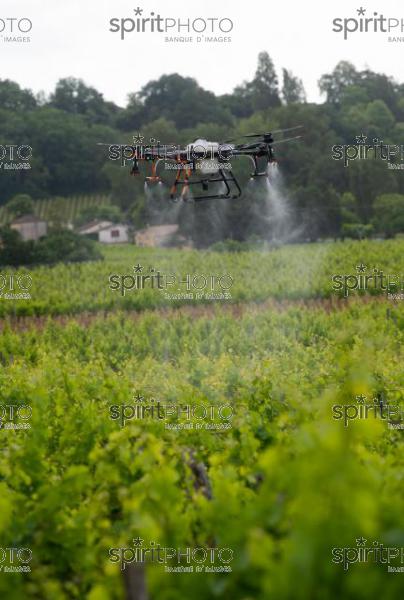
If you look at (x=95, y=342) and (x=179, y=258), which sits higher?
(x=179, y=258)

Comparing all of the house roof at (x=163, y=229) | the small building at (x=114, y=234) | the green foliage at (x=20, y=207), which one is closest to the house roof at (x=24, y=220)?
the green foliage at (x=20, y=207)

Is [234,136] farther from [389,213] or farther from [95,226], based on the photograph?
[95,226]

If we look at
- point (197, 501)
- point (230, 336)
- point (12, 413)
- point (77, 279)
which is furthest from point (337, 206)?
point (197, 501)

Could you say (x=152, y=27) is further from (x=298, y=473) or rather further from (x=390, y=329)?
(x=298, y=473)

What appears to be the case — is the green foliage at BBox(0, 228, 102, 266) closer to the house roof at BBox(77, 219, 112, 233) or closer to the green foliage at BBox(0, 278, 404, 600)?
the house roof at BBox(77, 219, 112, 233)

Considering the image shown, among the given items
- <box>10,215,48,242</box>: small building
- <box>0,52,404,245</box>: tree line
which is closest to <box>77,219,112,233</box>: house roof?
<box>0,52,404,245</box>: tree line

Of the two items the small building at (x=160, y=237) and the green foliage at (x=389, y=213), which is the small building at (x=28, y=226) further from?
the green foliage at (x=389, y=213)
